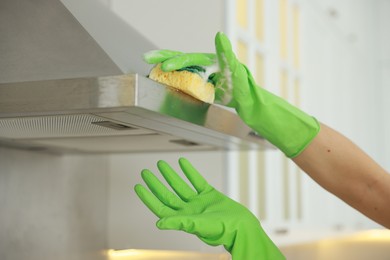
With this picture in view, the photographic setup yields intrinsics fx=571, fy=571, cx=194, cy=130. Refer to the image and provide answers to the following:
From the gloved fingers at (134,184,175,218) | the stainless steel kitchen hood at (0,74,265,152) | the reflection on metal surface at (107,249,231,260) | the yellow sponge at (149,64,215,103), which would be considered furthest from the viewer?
the reflection on metal surface at (107,249,231,260)

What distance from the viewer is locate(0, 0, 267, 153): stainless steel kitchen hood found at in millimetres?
731

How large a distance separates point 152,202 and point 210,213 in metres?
0.10

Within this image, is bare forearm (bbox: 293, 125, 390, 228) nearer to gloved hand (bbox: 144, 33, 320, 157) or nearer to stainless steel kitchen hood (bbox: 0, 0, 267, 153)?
gloved hand (bbox: 144, 33, 320, 157)

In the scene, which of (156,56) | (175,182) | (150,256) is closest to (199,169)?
(150,256)

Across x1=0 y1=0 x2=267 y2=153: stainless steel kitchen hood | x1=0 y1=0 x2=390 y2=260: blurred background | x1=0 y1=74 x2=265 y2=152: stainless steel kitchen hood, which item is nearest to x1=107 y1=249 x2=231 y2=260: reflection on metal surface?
x1=0 y1=0 x2=390 y2=260: blurred background

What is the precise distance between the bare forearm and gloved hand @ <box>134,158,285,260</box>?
15cm

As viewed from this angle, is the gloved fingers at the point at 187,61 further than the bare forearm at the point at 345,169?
No

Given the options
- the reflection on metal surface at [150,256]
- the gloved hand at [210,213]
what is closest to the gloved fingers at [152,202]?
the gloved hand at [210,213]

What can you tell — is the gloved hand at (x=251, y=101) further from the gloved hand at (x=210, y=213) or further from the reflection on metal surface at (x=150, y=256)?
the reflection on metal surface at (x=150, y=256)

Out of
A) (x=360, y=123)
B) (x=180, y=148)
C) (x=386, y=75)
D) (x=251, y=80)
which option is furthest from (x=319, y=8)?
(x=251, y=80)

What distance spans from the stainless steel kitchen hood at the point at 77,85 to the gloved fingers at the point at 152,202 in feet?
0.32

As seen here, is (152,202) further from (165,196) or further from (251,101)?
(251,101)

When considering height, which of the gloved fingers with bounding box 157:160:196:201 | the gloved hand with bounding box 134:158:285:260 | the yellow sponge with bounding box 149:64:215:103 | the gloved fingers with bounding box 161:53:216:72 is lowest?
the gloved hand with bounding box 134:158:285:260

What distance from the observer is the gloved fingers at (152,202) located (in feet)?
3.07
